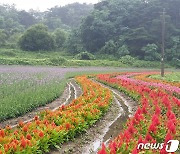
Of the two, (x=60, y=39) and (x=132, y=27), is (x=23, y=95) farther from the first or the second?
(x=60, y=39)

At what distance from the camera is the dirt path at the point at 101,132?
7.64 metres

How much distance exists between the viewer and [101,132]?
30.1ft

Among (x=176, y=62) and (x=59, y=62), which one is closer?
(x=59, y=62)

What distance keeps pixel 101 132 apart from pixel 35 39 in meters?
51.5

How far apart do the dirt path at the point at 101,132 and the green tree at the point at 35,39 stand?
46.8 metres

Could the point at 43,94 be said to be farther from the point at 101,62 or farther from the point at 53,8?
the point at 53,8

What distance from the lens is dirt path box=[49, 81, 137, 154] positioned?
764 centimetres

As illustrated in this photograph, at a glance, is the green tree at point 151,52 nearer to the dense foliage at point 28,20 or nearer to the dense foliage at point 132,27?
the dense foliage at point 132,27

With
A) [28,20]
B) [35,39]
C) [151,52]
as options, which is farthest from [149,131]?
[28,20]

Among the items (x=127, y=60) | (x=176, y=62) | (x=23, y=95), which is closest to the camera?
(x=23, y=95)

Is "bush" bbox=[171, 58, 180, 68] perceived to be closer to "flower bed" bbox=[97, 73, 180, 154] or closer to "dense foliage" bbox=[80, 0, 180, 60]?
"dense foliage" bbox=[80, 0, 180, 60]

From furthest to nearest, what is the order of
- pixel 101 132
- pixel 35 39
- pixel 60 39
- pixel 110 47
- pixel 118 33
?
pixel 60 39 → pixel 35 39 → pixel 118 33 → pixel 110 47 → pixel 101 132

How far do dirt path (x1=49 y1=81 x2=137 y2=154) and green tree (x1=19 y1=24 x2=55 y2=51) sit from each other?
46786mm

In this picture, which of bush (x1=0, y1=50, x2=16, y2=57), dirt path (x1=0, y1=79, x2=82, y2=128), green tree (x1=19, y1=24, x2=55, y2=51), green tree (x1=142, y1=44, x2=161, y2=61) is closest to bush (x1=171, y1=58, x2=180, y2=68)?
green tree (x1=142, y1=44, x2=161, y2=61)
